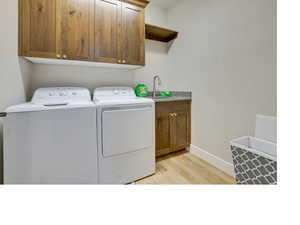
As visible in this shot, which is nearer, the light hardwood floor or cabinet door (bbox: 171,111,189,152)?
the light hardwood floor

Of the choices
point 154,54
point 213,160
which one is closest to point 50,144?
point 213,160

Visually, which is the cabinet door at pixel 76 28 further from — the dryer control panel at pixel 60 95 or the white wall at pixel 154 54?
the white wall at pixel 154 54

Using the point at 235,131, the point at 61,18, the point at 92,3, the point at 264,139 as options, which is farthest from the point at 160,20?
the point at 264,139

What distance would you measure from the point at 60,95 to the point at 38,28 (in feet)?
2.24

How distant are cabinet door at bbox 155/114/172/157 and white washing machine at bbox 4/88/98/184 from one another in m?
0.93

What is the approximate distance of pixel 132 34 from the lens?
1.78 metres

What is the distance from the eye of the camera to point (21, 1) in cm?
124

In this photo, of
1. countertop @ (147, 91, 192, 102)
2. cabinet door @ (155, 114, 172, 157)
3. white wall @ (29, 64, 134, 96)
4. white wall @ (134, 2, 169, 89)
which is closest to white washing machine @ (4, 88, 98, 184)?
white wall @ (29, 64, 134, 96)

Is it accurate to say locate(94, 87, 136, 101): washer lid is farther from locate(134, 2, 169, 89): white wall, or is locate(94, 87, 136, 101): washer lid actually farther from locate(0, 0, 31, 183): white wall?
locate(0, 0, 31, 183): white wall

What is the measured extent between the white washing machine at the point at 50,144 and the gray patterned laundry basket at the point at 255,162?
4.55 ft

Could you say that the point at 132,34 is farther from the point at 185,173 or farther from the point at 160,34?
the point at 185,173

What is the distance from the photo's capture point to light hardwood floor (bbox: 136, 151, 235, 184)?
1519 mm
